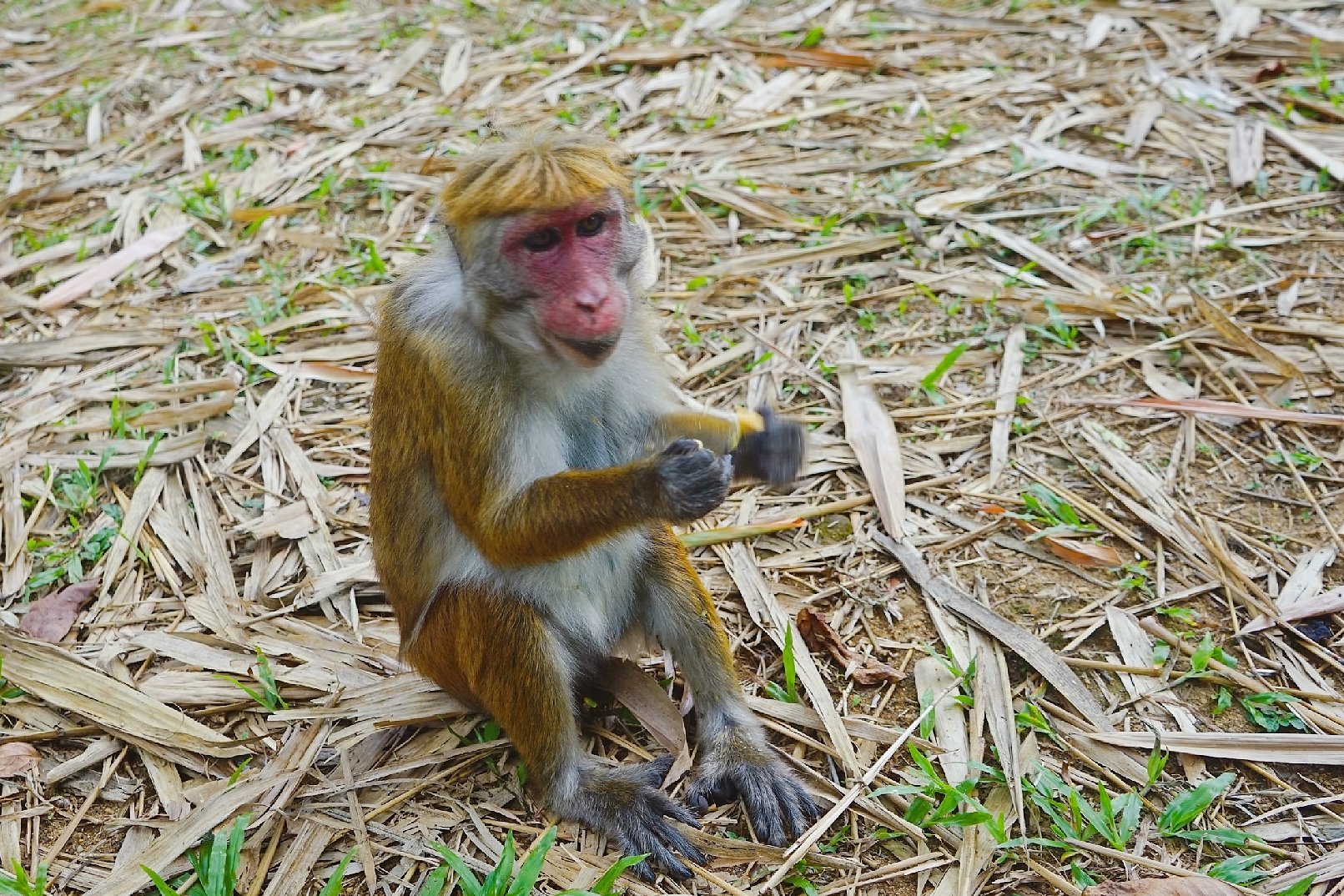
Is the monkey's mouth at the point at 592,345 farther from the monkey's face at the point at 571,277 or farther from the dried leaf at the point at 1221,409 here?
the dried leaf at the point at 1221,409

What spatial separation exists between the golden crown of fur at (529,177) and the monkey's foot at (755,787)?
2084mm

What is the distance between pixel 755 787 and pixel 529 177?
227cm

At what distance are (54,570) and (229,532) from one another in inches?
30.1

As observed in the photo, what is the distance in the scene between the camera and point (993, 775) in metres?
4.09

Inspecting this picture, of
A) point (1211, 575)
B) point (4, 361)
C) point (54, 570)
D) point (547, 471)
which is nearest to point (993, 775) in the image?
point (1211, 575)

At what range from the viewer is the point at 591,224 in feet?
12.4

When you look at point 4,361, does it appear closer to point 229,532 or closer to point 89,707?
point 229,532

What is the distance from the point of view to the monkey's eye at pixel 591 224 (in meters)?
3.75

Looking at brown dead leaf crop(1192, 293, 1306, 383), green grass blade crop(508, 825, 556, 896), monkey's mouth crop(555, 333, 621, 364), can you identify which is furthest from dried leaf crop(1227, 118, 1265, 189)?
green grass blade crop(508, 825, 556, 896)

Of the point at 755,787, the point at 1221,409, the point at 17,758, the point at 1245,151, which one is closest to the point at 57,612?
the point at 17,758

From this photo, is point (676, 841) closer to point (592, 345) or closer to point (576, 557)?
point (576, 557)

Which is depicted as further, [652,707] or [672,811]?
[652,707]

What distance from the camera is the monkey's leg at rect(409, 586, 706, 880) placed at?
13.1 feet

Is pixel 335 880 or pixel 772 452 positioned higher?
pixel 772 452
